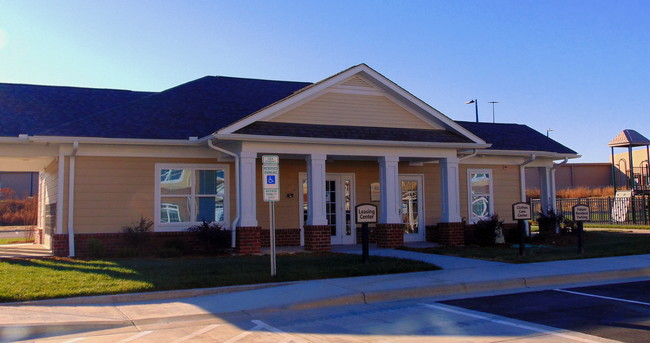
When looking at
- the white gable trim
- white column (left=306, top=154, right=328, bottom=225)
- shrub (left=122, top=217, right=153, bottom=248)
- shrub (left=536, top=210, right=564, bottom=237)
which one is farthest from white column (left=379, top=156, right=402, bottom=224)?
shrub (left=536, top=210, right=564, bottom=237)

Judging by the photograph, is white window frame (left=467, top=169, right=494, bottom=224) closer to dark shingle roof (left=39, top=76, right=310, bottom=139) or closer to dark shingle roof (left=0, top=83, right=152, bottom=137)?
dark shingle roof (left=39, top=76, right=310, bottom=139)

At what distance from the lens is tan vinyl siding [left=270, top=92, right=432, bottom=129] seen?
53.6ft

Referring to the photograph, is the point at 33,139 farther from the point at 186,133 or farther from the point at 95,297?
the point at 95,297

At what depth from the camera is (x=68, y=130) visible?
1516 centimetres

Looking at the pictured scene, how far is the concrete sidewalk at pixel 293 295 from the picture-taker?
8.27 meters

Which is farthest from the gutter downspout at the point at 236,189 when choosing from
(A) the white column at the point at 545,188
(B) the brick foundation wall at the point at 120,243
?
(A) the white column at the point at 545,188

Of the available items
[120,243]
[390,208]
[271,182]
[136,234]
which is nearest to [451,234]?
[390,208]

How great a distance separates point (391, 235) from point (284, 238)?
3.12 meters

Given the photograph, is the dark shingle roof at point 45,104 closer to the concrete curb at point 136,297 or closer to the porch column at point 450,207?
the concrete curb at point 136,297

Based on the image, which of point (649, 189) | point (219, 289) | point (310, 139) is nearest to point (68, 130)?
point (310, 139)

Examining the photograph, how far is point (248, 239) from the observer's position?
1506 centimetres

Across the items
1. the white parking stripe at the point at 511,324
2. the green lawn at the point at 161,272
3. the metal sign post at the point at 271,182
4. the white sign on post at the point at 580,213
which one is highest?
the metal sign post at the point at 271,182

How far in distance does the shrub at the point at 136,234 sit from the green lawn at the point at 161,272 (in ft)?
4.92

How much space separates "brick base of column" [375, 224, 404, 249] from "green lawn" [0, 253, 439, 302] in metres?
2.32
